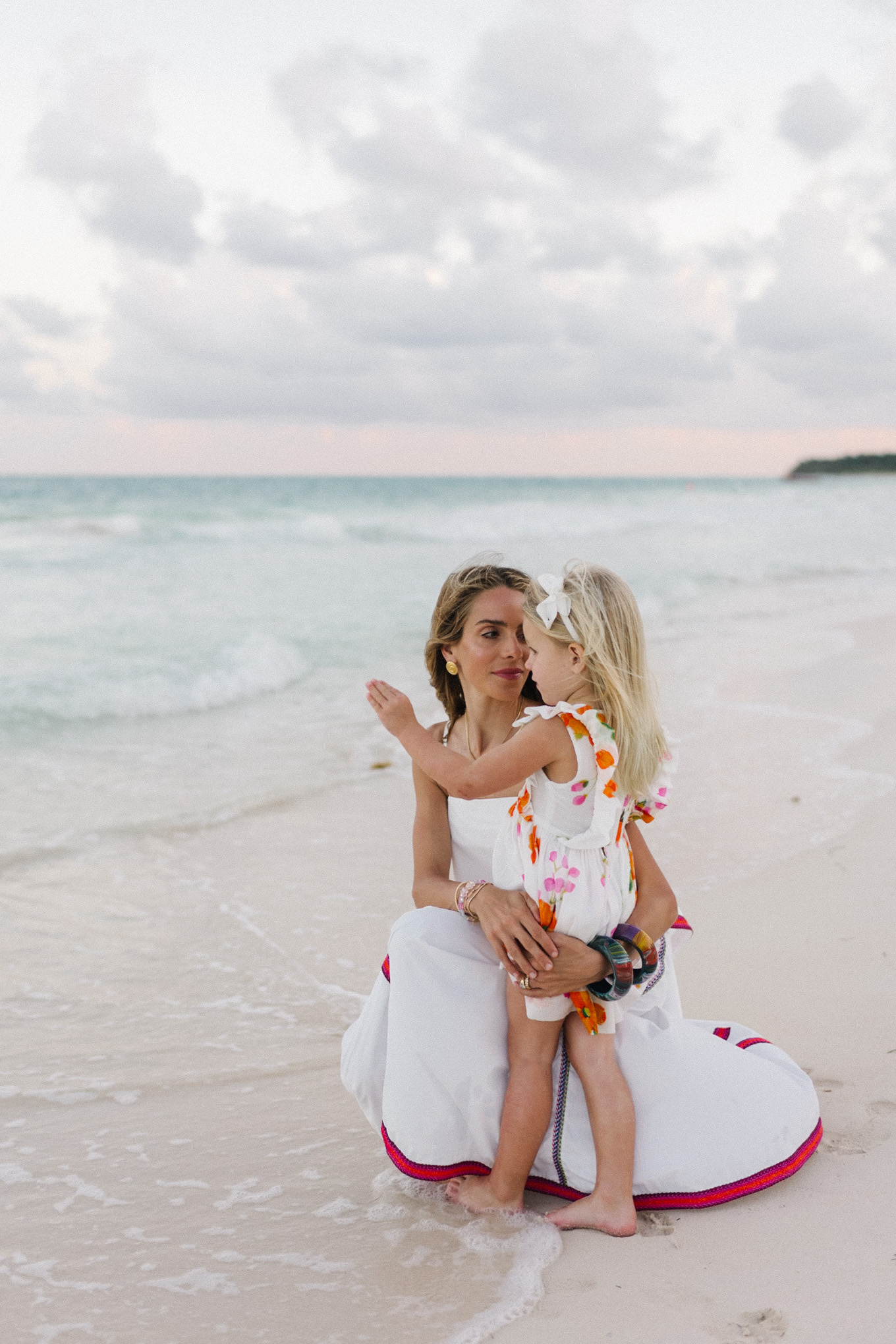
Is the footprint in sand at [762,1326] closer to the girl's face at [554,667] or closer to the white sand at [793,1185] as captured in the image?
the white sand at [793,1185]

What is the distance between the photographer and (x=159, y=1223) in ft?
8.79

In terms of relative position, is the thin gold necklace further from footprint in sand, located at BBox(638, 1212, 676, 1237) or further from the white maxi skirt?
footprint in sand, located at BBox(638, 1212, 676, 1237)

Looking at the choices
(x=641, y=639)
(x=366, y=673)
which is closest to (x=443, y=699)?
(x=641, y=639)

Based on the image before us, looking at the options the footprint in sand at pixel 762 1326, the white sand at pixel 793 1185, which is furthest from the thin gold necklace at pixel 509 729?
the footprint in sand at pixel 762 1326

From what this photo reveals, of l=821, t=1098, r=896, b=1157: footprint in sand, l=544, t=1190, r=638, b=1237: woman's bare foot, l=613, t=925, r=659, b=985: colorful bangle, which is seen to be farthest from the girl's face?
l=821, t=1098, r=896, b=1157: footprint in sand

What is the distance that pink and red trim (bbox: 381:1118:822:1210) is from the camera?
2594mm

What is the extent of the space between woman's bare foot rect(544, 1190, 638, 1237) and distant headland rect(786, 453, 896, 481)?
103383 millimetres

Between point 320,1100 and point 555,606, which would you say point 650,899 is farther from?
point 320,1100

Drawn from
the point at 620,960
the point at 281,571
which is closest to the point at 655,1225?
the point at 620,960

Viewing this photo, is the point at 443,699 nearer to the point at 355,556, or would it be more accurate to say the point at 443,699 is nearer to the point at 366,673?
the point at 366,673

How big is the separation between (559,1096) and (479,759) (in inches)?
31.9

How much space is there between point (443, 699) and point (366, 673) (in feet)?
23.4

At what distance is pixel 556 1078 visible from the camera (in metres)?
2.66

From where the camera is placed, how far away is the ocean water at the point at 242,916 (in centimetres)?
246
